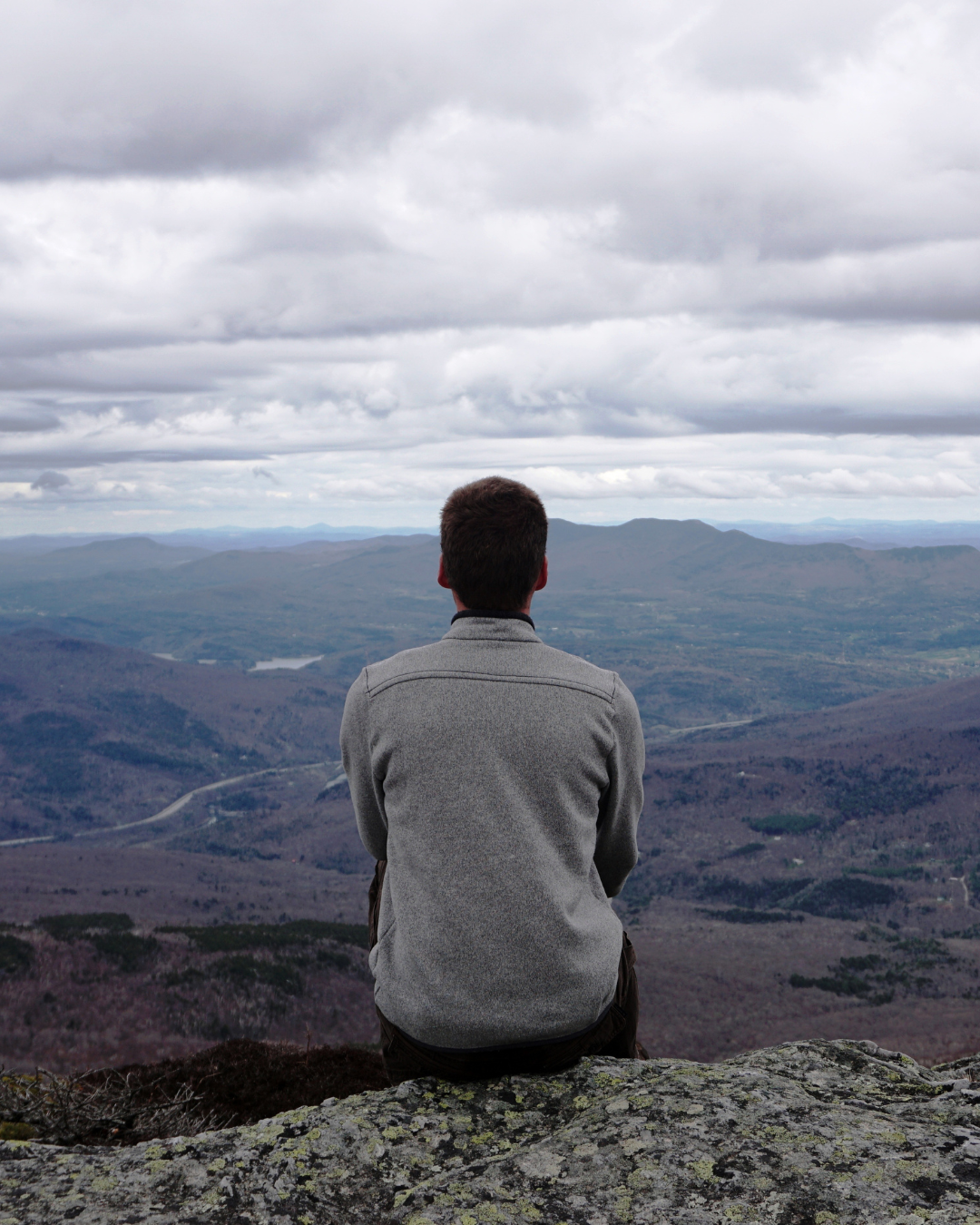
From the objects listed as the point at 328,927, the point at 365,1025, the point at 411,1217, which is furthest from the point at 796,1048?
the point at 328,927

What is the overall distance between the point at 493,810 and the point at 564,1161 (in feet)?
5.05

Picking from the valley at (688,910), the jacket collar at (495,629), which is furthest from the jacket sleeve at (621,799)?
the valley at (688,910)

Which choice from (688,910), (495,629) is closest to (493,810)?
(495,629)

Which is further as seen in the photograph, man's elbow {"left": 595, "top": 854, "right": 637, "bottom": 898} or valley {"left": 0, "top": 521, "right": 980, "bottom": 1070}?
valley {"left": 0, "top": 521, "right": 980, "bottom": 1070}

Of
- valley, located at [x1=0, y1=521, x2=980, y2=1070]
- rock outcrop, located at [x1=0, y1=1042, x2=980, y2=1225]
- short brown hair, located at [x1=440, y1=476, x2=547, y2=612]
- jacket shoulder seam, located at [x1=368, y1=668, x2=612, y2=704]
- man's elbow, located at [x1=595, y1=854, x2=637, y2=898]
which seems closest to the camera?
rock outcrop, located at [x1=0, y1=1042, x2=980, y2=1225]

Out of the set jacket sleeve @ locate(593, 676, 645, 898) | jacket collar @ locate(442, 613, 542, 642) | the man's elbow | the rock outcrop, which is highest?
jacket collar @ locate(442, 613, 542, 642)

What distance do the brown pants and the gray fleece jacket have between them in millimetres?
173

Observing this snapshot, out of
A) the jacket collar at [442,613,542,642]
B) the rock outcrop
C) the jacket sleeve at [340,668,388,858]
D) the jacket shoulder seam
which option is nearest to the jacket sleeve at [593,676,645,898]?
the jacket shoulder seam

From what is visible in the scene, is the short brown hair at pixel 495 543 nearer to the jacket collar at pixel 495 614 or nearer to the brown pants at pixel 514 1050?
the jacket collar at pixel 495 614

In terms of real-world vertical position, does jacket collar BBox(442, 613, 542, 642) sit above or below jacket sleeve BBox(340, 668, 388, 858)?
above

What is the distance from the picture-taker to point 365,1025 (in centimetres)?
4409

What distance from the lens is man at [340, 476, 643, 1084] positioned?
4.05 metres

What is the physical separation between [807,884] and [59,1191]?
128658 millimetres

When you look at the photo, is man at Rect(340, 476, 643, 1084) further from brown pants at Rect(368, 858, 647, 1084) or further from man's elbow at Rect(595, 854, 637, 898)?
man's elbow at Rect(595, 854, 637, 898)
